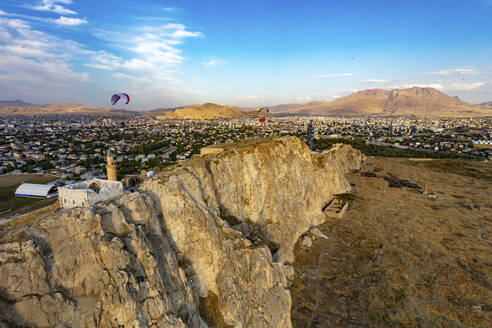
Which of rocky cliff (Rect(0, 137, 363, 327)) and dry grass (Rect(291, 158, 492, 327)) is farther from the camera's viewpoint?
dry grass (Rect(291, 158, 492, 327))

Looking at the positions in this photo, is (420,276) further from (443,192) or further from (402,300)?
(443,192)

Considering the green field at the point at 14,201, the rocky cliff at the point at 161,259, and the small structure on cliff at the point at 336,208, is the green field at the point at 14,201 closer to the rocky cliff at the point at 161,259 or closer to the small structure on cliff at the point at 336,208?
the rocky cliff at the point at 161,259

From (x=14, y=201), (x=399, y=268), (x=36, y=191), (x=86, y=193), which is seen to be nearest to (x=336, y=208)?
(x=399, y=268)

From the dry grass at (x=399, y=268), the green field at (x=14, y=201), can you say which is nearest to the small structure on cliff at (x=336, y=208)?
the dry grass at (x=399, y=268)

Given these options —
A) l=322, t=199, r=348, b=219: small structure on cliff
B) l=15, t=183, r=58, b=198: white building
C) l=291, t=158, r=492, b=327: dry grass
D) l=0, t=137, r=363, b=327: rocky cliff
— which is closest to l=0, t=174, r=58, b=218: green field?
l=15, t=183, r=58, b=198: white building

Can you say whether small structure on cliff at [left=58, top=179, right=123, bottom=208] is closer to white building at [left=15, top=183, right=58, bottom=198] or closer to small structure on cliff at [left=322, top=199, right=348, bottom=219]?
white building at [left=15, top=183, right=58, bottom=198]

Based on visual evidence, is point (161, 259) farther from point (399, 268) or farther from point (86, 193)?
point (399, 268)

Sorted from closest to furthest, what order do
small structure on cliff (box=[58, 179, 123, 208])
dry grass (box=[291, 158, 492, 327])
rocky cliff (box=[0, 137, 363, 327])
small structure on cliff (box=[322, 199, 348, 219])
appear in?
rocky cliff (box=[0, 137, 363, 327])
small structure on cliff (box=[58, 179, 123, 208])
dry grass (box=[291, 158, 492, 327])
small structure on cliff (box=[322, 199, 348, 219])
